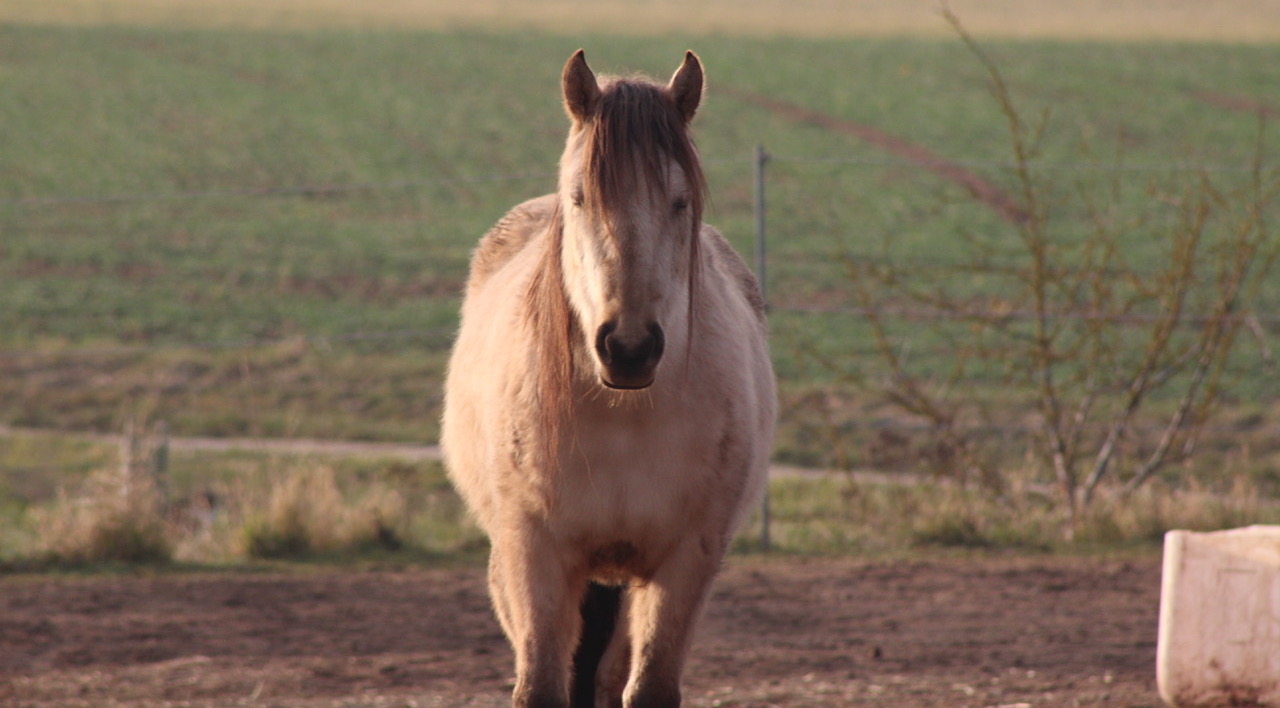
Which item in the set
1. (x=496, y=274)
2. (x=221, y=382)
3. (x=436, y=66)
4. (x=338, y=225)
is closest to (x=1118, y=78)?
(x=436, y=66)

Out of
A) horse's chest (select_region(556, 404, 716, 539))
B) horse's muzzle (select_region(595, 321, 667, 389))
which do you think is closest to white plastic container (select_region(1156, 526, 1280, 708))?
horse's chest (select_region(556, 404, 716, 539))

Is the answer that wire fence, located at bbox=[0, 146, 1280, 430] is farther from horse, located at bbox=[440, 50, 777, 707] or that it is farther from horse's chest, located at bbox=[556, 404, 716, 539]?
horse's chest, located at bbox=[556, 404, 716, 539]

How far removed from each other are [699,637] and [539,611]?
8.26 ft

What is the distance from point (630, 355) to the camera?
270 cm

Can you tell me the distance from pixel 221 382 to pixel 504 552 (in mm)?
10468

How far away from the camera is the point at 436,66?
36.6m

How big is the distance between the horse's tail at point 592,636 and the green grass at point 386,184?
3625mm

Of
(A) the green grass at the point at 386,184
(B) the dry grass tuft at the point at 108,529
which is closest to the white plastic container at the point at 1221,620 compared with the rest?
(A) the green grass at the point at 386,184

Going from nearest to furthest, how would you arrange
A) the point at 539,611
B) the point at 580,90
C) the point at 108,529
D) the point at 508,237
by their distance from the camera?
the point at 580,90, the point at 539,611, the point at 508,237, the point at 108,529

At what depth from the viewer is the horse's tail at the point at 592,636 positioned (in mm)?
4145

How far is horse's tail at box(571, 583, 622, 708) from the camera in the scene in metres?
4.14

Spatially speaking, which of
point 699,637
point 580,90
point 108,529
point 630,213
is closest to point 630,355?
point 630,213

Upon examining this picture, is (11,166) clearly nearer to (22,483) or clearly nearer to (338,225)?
(338,225)

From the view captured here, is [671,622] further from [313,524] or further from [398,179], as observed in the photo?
[398,179]
